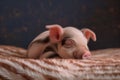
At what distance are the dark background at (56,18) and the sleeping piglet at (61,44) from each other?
827 mm

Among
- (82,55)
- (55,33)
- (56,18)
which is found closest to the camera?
(82,55)

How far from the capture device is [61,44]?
115cm

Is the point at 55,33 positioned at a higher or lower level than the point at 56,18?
lower

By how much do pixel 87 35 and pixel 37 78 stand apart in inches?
20.8

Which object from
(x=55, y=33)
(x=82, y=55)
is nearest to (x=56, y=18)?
(x=55, y=33)

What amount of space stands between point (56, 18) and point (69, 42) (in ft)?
3.22

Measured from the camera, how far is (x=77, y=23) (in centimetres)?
211

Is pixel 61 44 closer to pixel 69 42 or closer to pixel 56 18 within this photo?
pixel 69 42

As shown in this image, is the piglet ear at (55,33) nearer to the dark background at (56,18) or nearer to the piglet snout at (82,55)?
the piglet snout at (82,55)

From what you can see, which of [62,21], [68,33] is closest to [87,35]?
[68,33]

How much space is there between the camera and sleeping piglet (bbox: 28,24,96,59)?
1.10 meters

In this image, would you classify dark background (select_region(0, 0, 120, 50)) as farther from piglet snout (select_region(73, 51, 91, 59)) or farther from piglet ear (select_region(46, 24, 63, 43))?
piglet snout (select_region(73, 51, 91, 59))

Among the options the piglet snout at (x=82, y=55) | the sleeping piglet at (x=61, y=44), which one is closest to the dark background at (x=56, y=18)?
the sleeping piglet at (x=61, y=44)

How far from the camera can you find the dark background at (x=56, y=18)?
2.07 m
